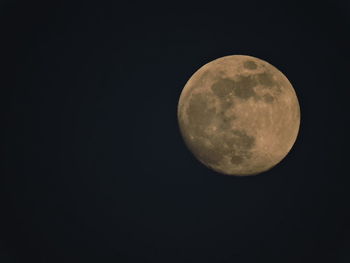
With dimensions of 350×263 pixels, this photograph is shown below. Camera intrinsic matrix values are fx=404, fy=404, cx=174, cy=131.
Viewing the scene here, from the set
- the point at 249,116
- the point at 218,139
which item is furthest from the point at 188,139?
the point at 249,116

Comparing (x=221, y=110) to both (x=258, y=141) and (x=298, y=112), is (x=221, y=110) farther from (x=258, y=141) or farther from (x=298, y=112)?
(x=298, y=112)

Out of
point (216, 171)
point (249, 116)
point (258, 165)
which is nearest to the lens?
point (249, 116)

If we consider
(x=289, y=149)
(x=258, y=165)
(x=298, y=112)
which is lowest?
(x=258, y=165)

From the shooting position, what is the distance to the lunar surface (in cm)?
644

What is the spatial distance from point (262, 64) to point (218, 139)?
1548 millimetres

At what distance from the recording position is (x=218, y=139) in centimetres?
660

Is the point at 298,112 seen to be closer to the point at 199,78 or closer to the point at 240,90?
the point at 240,90

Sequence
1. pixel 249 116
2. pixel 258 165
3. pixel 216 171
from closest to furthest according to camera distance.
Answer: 1. pixel 249 116
2. pixel 258 165
3. pixel 216 171

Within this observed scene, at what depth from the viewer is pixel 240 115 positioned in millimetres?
6398

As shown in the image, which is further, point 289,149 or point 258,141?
point 289,149

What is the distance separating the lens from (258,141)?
6535mm

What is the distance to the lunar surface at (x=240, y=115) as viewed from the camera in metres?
6.44

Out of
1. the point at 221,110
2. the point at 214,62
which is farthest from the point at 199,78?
the point at 221,110

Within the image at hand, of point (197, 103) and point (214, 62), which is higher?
point (214, 62)
